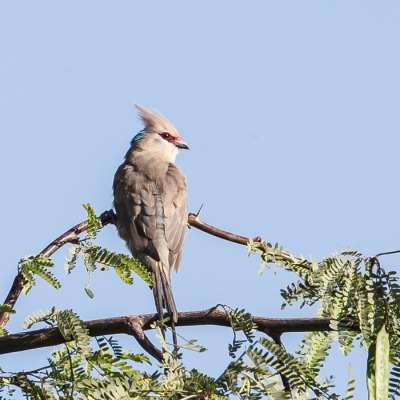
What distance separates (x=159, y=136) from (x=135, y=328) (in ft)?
17.9

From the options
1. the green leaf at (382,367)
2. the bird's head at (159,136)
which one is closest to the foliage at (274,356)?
the green leaf at (382,367)

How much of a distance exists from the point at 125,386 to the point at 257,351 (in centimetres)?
57

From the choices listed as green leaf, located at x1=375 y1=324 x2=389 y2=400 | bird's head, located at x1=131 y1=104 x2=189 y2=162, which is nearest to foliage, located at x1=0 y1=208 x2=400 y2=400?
green leaf, located at x1=375 y1=324 x2=389 y2=400

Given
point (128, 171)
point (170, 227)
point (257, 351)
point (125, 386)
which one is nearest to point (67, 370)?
point (125, 386)

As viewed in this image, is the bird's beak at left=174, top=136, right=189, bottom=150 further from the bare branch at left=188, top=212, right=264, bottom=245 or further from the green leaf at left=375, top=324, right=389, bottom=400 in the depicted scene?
the green leaf at left=375, top=324, right=389, bottom=400

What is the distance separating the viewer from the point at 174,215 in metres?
6.05

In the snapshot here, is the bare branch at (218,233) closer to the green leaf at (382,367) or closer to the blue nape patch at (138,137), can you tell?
the green leaf at (382,367)

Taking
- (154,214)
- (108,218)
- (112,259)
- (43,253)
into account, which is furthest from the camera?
(108,218)

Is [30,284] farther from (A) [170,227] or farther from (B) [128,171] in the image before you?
(B) [128,171]

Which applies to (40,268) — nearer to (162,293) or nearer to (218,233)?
(218,233)

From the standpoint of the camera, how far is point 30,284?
10.9 ft

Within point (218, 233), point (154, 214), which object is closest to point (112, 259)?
point (218, 233)

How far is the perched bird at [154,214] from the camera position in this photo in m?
5.52

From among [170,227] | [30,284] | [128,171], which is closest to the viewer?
[30,284]
